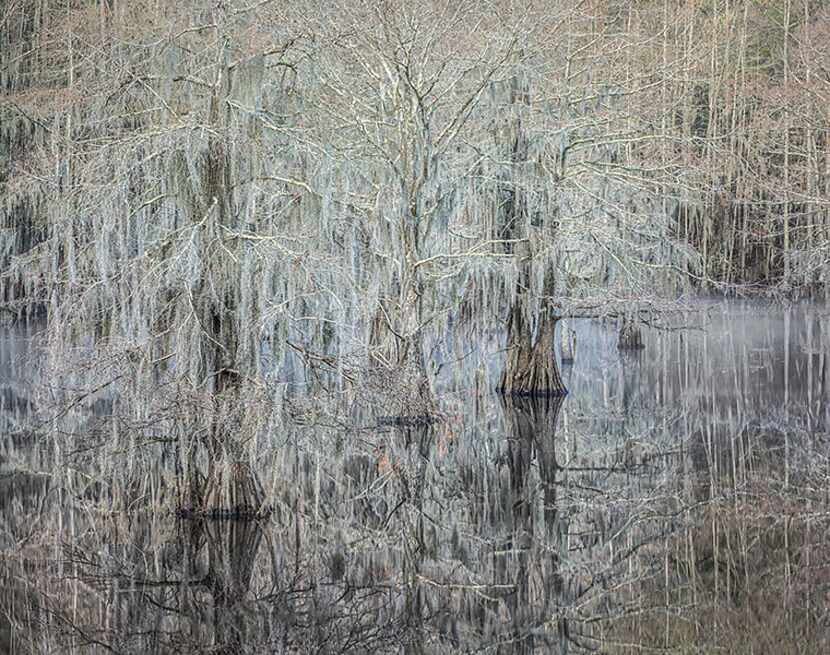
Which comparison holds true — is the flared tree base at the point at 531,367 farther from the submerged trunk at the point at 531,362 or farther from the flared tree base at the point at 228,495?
the flared tree base at the point at 228,495

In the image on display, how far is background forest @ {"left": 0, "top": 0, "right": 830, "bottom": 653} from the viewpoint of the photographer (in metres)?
7.69

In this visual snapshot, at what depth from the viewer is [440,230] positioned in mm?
14648

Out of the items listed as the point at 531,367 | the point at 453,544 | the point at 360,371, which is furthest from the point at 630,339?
the point at 453,544

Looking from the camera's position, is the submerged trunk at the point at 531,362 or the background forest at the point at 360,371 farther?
the submerged trunk at the point at 531,362

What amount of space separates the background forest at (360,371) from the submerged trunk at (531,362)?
0.04 meters

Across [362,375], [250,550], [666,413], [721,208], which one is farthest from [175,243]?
[721,208]

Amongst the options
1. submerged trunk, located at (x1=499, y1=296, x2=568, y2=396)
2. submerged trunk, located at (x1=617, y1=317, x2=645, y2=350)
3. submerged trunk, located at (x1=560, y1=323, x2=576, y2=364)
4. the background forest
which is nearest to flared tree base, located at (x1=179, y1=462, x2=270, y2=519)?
the background forest

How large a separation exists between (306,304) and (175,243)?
1630 millimetres

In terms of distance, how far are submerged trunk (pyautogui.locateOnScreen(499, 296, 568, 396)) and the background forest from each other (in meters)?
0.04

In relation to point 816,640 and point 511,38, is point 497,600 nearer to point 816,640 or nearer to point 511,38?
point 816,640

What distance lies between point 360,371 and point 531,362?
6.31 m

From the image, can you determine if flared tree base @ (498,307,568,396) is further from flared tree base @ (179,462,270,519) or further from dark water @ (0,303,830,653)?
flared tree base @ (179,462,270,519)

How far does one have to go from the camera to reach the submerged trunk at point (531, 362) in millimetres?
16438

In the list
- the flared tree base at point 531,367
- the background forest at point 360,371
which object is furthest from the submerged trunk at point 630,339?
the flared tree base at point 531,367
